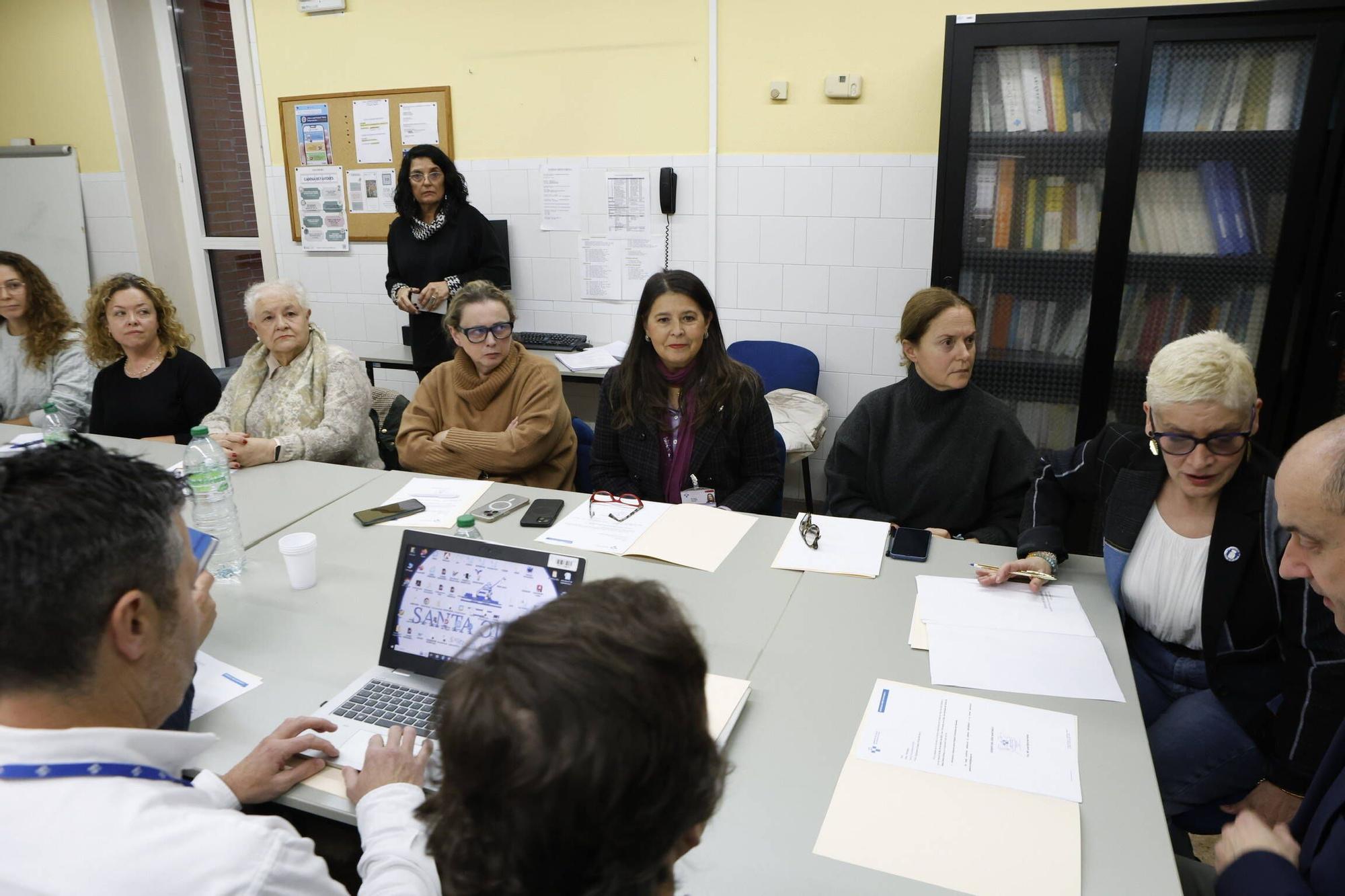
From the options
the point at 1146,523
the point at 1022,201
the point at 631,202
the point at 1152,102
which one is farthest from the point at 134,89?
the point at 1146,523

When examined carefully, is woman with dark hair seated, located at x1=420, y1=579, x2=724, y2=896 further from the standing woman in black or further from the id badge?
the standing woman in black

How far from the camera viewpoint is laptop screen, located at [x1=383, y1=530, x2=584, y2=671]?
142cm

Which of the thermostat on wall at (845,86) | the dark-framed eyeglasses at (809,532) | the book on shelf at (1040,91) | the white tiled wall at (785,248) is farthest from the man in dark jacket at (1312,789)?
the thermostat on wall at (845,86)

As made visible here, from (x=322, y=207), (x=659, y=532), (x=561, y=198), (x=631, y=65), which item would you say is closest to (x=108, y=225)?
(x=322, y=207)

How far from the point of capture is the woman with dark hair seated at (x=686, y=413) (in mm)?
2598

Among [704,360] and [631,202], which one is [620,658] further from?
[631,202]

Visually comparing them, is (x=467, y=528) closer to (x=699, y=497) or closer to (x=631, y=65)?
(x=699, y=497)

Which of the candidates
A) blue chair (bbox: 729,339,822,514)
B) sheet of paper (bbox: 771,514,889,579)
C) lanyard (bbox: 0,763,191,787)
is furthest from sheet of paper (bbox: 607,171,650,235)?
lanyard (bbox: 0,763,191,787)

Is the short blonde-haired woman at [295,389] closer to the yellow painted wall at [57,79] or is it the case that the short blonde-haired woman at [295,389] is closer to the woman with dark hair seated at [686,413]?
the woman with dark hair seated at [686,413]

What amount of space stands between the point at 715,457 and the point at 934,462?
0.64 m

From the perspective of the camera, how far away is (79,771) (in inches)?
34.7

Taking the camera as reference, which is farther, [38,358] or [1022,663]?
[38,358]

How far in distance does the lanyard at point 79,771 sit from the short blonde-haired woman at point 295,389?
2009mm

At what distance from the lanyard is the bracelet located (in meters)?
1.66
